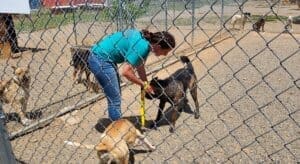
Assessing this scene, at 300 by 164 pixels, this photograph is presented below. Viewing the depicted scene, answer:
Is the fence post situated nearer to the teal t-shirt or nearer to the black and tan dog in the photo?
the teal t-shirt

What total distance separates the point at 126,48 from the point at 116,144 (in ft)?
3.57

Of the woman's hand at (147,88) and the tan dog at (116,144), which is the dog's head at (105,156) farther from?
the woman's hand at (147,88)

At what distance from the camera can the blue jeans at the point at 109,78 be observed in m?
4.77

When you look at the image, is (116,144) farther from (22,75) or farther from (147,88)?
(22,75)

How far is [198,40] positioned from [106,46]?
8.79 meters

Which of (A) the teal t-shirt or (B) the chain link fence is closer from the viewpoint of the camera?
(A) the teal t-shirt

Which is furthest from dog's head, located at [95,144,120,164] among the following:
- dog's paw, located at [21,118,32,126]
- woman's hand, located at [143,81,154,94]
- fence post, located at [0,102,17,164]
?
dog's paw, located at [21,118,32,126]

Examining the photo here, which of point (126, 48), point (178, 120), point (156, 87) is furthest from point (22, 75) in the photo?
point (178, 120)

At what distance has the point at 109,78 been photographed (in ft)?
15.8

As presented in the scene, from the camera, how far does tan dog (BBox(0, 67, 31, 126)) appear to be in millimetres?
5727

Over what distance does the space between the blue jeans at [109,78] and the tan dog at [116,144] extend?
30.3 inches

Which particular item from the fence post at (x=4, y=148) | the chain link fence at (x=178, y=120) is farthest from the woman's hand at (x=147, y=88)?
the fence post at (x=4, y=148)

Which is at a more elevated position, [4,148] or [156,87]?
[4,148]

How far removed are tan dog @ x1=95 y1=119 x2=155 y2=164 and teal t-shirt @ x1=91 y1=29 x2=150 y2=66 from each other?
2.19ft
